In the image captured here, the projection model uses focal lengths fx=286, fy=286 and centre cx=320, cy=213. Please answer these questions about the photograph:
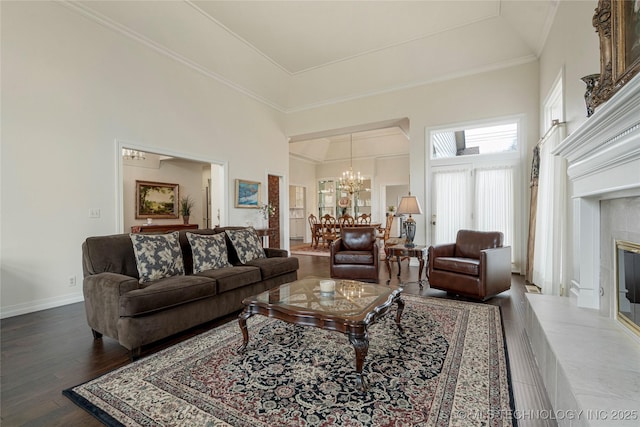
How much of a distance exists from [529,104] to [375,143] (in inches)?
217

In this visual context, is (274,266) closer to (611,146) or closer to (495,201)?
(611,146)

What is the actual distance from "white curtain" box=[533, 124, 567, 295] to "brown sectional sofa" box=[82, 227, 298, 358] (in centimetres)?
351

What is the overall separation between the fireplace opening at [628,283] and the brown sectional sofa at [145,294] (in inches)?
122

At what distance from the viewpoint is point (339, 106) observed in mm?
6703

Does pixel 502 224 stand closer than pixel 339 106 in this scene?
Yes

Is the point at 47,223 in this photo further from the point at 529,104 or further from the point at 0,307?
the point at 529,104

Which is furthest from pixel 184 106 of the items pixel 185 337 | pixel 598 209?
pixel 598 209

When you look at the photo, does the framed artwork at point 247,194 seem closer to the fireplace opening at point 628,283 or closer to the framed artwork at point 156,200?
the framed artwork at point 156,200

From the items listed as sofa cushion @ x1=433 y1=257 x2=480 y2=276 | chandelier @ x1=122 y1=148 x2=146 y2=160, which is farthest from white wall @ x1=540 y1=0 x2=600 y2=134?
chandelier @ x1=122 y1=148 x2=146 y2=160

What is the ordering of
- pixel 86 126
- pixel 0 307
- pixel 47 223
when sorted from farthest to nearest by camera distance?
pixel 86 126 < pixel 47 223 < pixel 0 307

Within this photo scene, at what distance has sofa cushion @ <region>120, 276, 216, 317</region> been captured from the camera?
2.19 metres

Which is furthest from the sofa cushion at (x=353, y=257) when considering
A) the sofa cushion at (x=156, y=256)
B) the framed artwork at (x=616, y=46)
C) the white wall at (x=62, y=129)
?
the white wall at (x=62, y=129)

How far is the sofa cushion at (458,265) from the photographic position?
3.49 meters

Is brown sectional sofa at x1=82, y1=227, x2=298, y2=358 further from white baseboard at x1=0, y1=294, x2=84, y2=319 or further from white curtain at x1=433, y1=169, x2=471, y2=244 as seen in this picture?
white curtain at x1=433, y1=169, x2=471, y2=244
